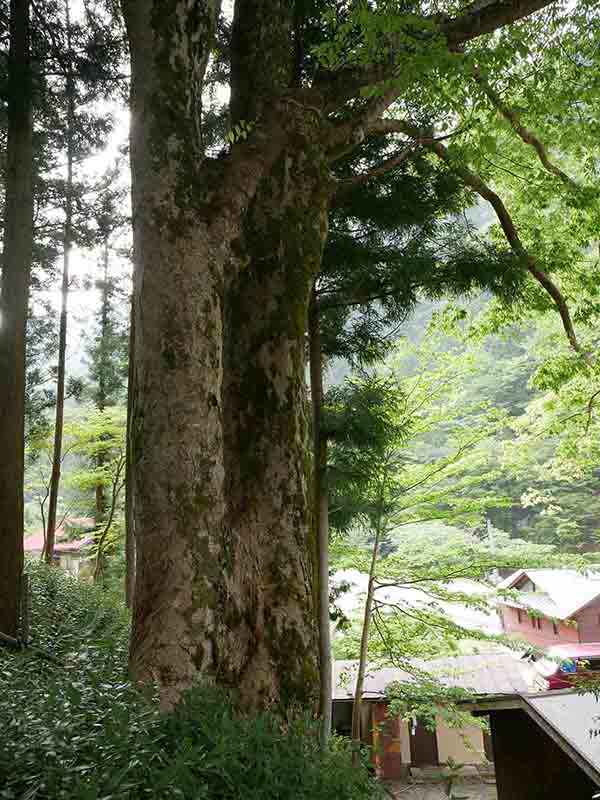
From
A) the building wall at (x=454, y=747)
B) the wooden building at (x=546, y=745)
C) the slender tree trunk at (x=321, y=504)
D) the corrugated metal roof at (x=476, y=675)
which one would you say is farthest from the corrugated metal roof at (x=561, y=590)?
the slender tree trunk at (x=321, y=504)

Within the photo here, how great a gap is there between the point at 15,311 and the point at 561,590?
48.5 feet

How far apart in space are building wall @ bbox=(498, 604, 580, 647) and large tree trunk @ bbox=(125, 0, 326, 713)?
12047mm

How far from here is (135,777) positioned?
154 centimetres

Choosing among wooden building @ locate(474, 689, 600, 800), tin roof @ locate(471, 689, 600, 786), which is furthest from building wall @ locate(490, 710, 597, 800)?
tin roof @ locate(471, 689, 600, 786)

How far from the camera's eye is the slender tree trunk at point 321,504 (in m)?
5.34

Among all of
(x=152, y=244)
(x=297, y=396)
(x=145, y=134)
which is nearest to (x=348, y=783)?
(x=297, y=396)

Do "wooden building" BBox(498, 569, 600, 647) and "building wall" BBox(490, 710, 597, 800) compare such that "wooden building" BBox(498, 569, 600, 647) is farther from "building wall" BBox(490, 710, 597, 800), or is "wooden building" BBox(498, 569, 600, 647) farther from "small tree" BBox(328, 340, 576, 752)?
"small tree" BBox(328, 340, 576, 752)

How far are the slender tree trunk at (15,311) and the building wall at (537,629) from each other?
38.7ft

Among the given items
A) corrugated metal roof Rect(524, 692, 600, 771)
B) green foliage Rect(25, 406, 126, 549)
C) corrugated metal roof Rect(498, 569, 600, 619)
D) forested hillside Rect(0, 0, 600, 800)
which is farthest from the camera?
corrugated metal roof Rect(498, 569, 600, 619)

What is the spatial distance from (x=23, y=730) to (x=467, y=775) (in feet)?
39.1

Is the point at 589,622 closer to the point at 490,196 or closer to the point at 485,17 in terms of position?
the point at 490,196

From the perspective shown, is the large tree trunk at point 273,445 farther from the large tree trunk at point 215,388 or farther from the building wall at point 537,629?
the building wall at point 537,629

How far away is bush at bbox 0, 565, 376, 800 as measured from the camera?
1471 millimetres

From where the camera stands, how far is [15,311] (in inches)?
230
